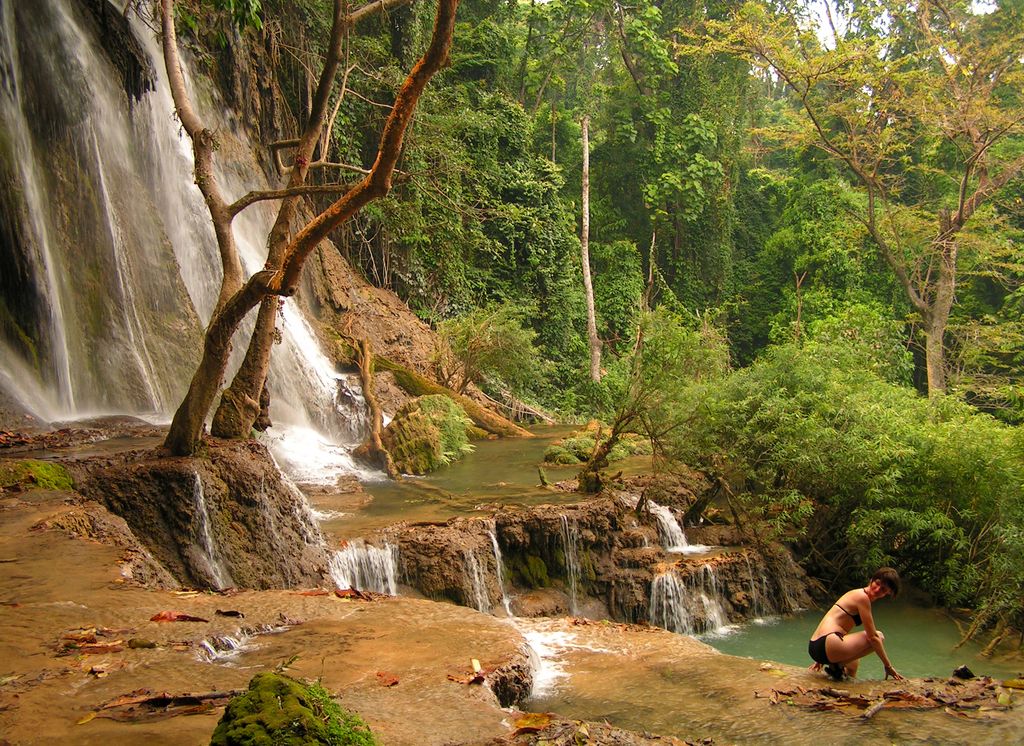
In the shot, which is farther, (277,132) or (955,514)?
(277,132)

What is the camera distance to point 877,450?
11023mm

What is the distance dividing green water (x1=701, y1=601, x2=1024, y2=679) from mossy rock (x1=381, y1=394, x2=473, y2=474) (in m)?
6.01

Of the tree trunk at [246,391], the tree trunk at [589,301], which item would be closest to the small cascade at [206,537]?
the tree trunk at [246,391]

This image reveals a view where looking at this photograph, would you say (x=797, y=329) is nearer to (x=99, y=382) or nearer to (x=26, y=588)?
(x=99, y=382)

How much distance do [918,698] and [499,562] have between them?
5632mm

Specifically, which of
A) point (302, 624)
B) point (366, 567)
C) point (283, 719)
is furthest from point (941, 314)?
point (283, 719)

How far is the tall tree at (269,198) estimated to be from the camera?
6.50 m

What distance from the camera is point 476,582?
30.5ft

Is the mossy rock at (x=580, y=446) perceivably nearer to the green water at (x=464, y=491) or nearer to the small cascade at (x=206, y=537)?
the green water at (x=464, y=491)

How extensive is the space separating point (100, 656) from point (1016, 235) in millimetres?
29337

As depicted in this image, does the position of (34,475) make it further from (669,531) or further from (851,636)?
(669,531)

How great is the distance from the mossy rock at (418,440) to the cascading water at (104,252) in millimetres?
999

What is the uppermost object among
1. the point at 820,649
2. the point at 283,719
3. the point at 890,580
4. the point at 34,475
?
the point at 34,475

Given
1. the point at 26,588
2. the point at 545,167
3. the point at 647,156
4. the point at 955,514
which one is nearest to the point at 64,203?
the point at 26,588
